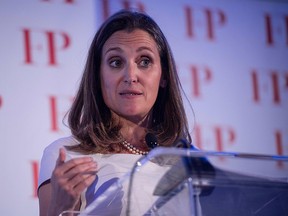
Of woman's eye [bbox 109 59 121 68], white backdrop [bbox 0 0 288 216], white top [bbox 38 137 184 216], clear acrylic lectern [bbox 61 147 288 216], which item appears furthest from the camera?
white backdrop [bbox 0 0 288 216]

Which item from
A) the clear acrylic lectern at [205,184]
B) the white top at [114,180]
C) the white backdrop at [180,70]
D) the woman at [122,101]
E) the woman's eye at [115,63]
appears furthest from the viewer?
the white backdrop at [180,70]

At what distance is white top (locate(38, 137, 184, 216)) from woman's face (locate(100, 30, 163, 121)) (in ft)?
0.51

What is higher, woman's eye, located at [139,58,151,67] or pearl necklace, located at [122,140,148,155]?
→ woman's eye, located at [139,58,151,67]

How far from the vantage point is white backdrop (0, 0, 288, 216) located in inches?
94.0

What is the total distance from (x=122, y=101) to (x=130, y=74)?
8 centimetres

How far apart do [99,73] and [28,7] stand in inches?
Answer: 31.4

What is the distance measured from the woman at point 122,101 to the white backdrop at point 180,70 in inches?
16.2

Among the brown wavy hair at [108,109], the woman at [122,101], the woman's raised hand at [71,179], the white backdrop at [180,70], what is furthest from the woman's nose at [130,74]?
the white backdrop at [180,70]

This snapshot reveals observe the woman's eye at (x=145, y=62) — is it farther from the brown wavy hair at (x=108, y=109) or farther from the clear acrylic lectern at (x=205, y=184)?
the clear acrylic lectern at (x=205, y=184)

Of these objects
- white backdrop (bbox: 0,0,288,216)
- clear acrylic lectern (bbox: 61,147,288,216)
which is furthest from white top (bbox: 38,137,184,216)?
white backdrop (bbox: 0,0,288,216)

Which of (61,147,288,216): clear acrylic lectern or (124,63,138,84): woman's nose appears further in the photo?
(124,63,138,84): woman's nose

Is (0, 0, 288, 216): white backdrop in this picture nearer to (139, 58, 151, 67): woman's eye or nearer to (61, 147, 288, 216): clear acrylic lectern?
(139, 58, 151, 67): woman's eye

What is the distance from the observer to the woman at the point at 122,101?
5.52 feet

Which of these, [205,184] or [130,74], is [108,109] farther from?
[205,184]
